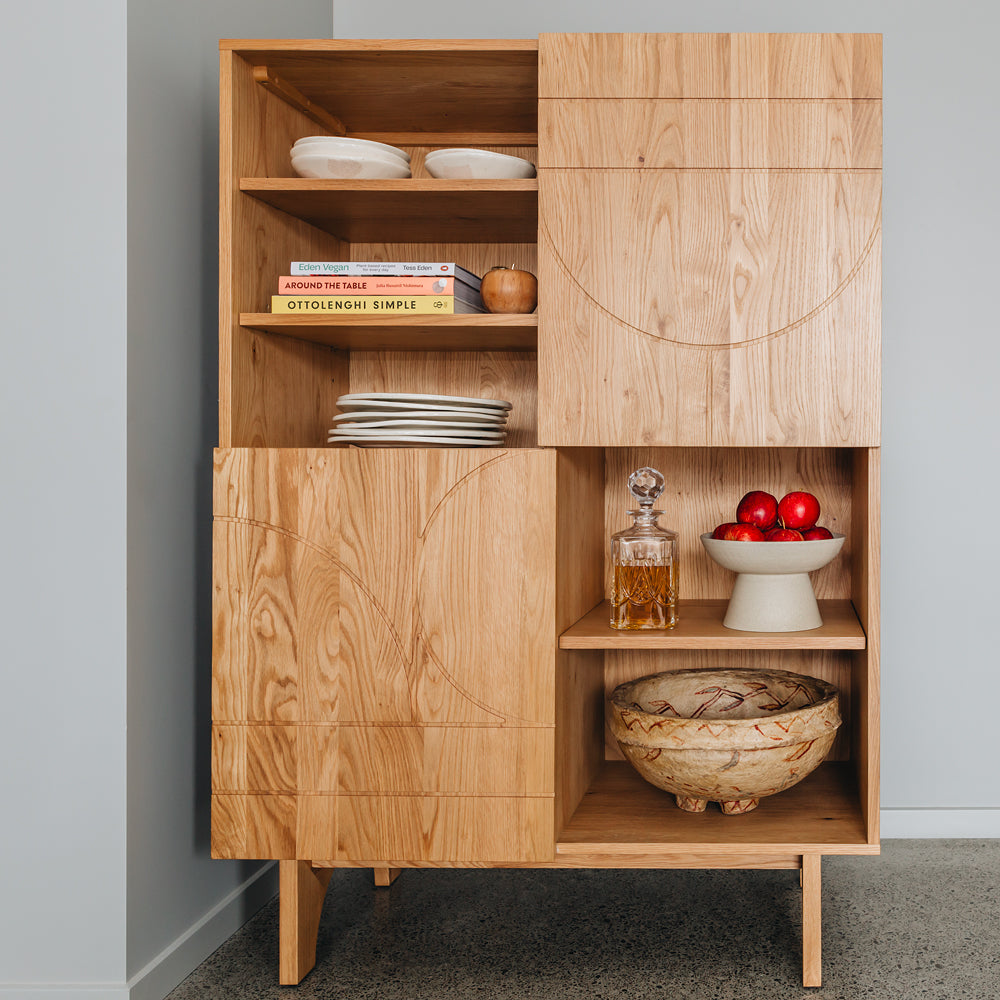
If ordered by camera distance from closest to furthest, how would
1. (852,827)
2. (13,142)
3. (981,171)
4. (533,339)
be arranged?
1. (13,142)
2. (852,827)
3. (533,339)
4. (981,171)

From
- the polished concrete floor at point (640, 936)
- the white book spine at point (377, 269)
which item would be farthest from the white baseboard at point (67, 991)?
the white book spine at point (377, 269)

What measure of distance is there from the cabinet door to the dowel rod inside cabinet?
67 centimetres

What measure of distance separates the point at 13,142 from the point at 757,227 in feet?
3.84

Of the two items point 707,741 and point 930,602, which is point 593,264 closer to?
point 707,741

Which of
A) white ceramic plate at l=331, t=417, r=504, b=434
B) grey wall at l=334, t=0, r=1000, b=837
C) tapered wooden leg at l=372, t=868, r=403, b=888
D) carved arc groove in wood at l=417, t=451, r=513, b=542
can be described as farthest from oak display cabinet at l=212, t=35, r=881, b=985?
grey wall at l=334, t=0, r=1000, b=837

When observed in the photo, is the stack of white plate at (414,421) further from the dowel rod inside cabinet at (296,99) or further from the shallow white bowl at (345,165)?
the dowel rod inside cabinet at (296,99)

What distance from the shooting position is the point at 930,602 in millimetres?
2047

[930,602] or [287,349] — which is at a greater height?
[287,349]

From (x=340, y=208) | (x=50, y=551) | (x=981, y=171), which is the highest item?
(x=981, y=171)

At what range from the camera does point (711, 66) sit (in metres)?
1.42

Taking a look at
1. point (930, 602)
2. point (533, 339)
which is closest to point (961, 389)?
point (930, 602)

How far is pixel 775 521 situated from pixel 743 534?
10 cm

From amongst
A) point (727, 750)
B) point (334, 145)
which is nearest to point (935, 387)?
point (727, 750)

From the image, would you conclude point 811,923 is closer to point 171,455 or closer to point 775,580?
point 775,580
